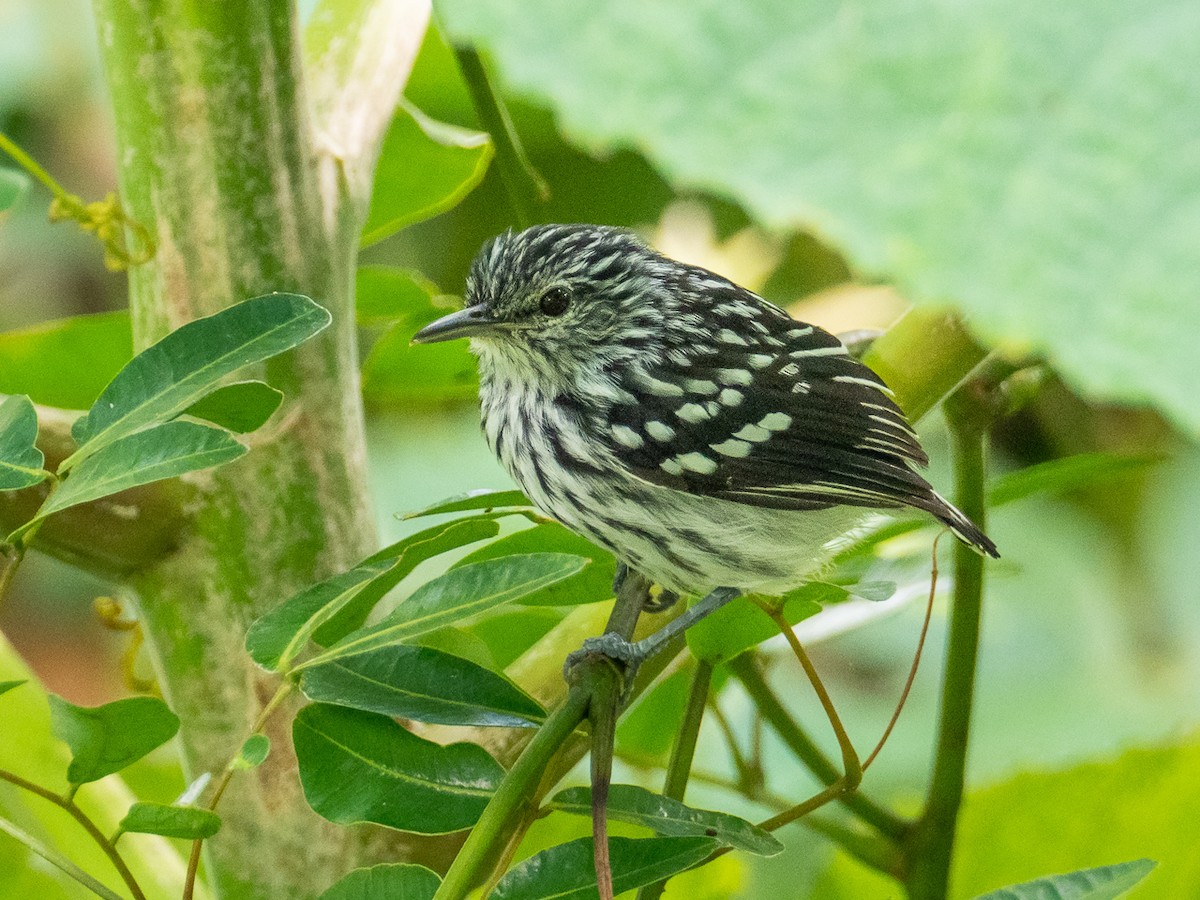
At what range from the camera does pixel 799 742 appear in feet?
3.61

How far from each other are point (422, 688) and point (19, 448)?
0.93ft

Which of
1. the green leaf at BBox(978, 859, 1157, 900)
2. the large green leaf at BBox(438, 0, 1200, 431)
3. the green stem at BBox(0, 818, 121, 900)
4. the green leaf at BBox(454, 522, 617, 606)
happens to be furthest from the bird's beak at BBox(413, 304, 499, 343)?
the large green leaf at BBox(438, 0, 1200, 431)

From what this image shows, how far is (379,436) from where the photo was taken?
2.74 meters

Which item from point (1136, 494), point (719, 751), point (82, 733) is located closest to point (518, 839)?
point (82, 733)

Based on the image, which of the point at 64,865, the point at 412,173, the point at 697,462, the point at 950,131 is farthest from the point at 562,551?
the point at 950,131

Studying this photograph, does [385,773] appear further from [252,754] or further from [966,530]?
[966,530]

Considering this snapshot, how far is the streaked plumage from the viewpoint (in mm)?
1196

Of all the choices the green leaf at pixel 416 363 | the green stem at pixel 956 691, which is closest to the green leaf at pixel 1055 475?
the green stem at pixel 956 691

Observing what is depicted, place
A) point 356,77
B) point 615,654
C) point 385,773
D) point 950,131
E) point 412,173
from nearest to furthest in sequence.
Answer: point 950,131
point 385,773
point 615,654
point 356,77
point 412,173

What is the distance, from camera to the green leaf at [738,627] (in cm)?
88

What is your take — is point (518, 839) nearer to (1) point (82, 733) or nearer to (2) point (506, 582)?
(2) point (506, 582)

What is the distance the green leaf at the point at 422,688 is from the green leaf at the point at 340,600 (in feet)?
0.10

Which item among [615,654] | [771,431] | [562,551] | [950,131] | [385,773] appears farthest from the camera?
[771,431]

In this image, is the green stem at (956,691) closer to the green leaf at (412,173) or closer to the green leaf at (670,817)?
the green leaf at (670,817)
